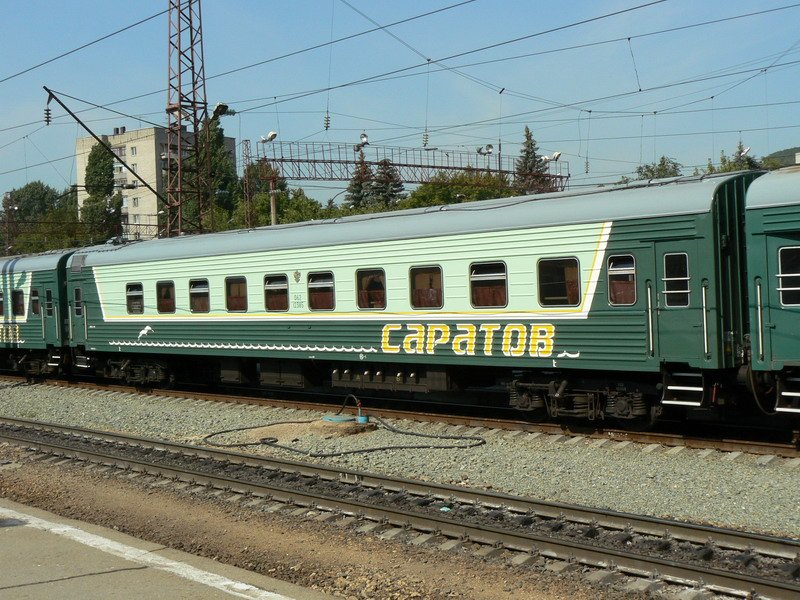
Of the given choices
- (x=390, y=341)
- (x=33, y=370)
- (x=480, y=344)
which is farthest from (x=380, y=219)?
(x=33, y=370)

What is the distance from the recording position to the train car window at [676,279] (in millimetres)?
12109

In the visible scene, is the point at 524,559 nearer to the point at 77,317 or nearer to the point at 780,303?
the point at 780,303

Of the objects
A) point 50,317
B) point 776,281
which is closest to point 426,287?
point 776,281

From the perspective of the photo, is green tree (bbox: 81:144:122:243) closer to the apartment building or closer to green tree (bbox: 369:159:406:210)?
the apartment building

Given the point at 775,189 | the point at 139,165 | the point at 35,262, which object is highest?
the point at 139,165

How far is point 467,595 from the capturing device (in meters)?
7.07

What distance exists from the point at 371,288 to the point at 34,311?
13.0 meters

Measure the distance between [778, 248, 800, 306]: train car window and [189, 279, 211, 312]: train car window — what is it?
475 inches

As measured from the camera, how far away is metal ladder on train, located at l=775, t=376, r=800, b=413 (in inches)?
449

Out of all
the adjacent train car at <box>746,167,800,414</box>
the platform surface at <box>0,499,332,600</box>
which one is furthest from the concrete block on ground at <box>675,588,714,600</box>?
→ the adjacent train car at <box>746,167,800,414</box>

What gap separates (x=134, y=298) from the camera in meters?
21.6

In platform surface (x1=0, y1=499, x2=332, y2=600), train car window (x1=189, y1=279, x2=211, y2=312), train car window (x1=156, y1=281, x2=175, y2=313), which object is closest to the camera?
platform surface (x1=0, y1=499, x2=332, y2=600)

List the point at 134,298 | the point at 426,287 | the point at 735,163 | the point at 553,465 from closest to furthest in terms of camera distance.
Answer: the point at 553,465
the point at 426,287
the point at 134,298
the point at 735,163

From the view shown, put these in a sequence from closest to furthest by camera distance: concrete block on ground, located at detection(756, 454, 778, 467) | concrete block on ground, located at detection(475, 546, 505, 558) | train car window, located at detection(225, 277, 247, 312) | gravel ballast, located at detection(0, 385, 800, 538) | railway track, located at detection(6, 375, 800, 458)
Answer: concrete block on ground, located at detection(475, 546, 505, 558), gravel ballast, located at detection(0, 385, 800, 538), concrete block on ground, located at detection(756, 454, 778, 467), railway track, located at detection(6, 375, 800, 458), train car window, located at detection(225, 277, 247, 312)
